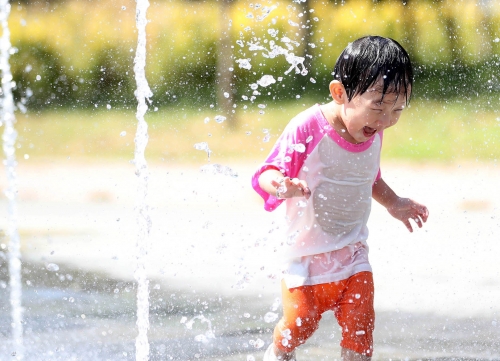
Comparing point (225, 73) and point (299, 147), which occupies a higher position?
point (225, 73)

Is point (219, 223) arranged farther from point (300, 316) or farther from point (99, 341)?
point (300, 316)

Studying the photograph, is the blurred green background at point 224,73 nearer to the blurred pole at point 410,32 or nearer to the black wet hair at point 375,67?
the blurred pole at point 410,32

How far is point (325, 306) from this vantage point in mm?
3029

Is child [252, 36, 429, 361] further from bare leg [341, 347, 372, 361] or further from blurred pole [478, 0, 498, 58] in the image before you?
blurred pole [478, 0, 498, 58]

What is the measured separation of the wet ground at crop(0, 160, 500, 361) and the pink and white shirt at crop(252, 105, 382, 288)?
0.20m

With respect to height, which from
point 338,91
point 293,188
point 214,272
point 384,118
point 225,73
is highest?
point 225,73

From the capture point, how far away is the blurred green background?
1297 cm

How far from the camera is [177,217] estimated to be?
28.4 feet

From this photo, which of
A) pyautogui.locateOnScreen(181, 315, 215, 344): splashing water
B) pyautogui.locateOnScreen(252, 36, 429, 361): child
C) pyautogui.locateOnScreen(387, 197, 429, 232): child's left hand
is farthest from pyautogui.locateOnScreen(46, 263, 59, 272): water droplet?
pyautogui.locateOnScreen(387, 197, 429, 232): child's left hand

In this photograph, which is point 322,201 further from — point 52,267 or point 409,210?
point 52,267

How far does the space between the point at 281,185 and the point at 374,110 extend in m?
0.43

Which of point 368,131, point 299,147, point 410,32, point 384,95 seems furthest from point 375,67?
point 410,32

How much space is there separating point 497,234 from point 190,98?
7153mm

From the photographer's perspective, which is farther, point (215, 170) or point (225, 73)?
Result: point (225, 73)
